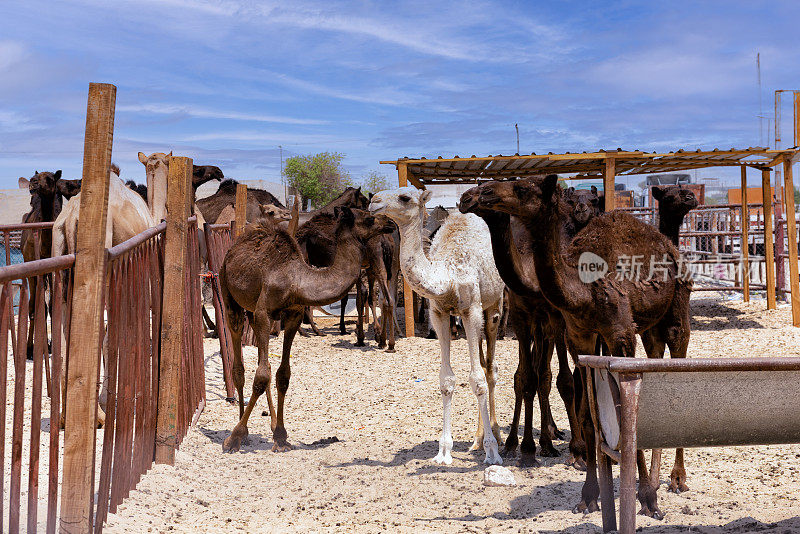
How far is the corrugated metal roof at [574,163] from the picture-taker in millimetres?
12156

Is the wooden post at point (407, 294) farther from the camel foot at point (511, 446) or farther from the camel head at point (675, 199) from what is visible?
the camel head at point (675, 199)

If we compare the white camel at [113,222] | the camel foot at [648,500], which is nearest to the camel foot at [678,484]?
the camel foot at [648,500]

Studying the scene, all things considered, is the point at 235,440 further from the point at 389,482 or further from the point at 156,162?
the point at 156,162

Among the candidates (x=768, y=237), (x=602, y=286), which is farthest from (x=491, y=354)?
(x=768, y=237)

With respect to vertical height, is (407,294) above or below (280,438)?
above

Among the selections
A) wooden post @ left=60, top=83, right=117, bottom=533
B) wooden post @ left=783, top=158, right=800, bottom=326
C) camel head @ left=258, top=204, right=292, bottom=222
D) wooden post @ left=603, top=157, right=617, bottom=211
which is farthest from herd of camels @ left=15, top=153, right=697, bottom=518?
wooden post @ left=783, top=158, right=800, bottom=326

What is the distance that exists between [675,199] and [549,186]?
A: 55.3 inches

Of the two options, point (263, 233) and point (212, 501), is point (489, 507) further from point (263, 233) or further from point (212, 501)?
point (263, 233)

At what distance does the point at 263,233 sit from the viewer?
22.2ft

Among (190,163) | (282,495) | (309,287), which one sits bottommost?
(282,495)

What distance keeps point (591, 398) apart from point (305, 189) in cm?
4989

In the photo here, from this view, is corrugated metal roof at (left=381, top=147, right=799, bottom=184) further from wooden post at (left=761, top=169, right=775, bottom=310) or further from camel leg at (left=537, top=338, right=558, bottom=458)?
camel leg at (left=537, top=338, right=558, bottom=458)

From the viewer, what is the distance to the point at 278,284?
6352 millimetres

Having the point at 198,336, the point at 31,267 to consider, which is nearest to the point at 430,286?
the point at 198,336
